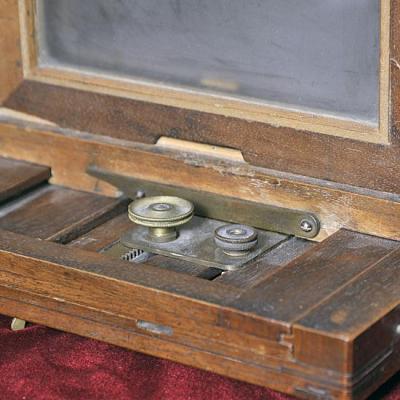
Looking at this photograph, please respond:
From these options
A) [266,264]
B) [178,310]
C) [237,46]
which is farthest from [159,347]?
[237,46]

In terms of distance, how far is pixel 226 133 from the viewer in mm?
1972

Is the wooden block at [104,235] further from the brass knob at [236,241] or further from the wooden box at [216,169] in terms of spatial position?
the brass knob at [236,241]

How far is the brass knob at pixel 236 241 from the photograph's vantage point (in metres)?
1.84

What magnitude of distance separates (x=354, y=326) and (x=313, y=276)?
15 centimetres

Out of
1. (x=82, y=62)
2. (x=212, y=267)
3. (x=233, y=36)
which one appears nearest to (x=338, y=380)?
(x=212, y=267)

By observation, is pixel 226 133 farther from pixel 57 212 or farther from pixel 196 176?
pixel 57 212

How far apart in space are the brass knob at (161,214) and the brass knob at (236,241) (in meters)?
0.06

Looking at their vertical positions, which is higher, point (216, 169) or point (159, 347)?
point (216, 169)

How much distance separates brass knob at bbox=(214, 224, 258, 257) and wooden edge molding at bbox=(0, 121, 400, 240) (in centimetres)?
9

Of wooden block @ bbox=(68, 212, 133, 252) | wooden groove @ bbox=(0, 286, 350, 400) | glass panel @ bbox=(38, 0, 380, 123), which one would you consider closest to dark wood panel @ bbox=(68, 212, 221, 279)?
wooden block @ bbox=(68, 212, 133, 252)

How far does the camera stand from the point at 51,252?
5.99ft

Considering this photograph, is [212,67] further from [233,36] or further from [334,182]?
[334,182]

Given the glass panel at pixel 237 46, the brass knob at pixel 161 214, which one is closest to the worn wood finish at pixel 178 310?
the brass knob at pixel 161 214

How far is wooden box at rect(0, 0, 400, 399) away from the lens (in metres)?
1.65
